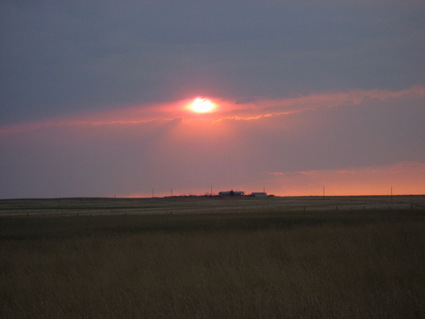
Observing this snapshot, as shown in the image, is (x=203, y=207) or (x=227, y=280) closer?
(x=227, y=280)

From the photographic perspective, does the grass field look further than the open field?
No

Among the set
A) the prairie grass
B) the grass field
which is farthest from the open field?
the prairie grass

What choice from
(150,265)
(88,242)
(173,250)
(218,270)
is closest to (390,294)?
(218,270)

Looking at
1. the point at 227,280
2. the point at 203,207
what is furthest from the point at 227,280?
the point at 203,207

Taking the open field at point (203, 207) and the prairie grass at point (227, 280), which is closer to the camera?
the prairie grass at point (227, 280)

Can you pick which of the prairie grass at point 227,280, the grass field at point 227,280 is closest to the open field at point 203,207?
the grass field at point 227,280

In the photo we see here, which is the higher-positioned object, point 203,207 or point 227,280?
point 203,207

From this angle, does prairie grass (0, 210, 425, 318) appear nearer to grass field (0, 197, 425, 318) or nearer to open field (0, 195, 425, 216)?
grass field (0, 197, 425, 318)

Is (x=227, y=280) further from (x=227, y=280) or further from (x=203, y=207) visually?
(x=203, y=207)

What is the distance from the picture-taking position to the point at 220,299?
11391 millimetres

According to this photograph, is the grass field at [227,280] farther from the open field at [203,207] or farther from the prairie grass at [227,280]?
the open field at [203,207]

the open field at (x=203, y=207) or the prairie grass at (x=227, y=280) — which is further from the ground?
the open field at (x=203, y=207)

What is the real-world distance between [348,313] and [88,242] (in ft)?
54.3

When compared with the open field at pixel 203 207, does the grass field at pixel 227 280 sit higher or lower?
lower
